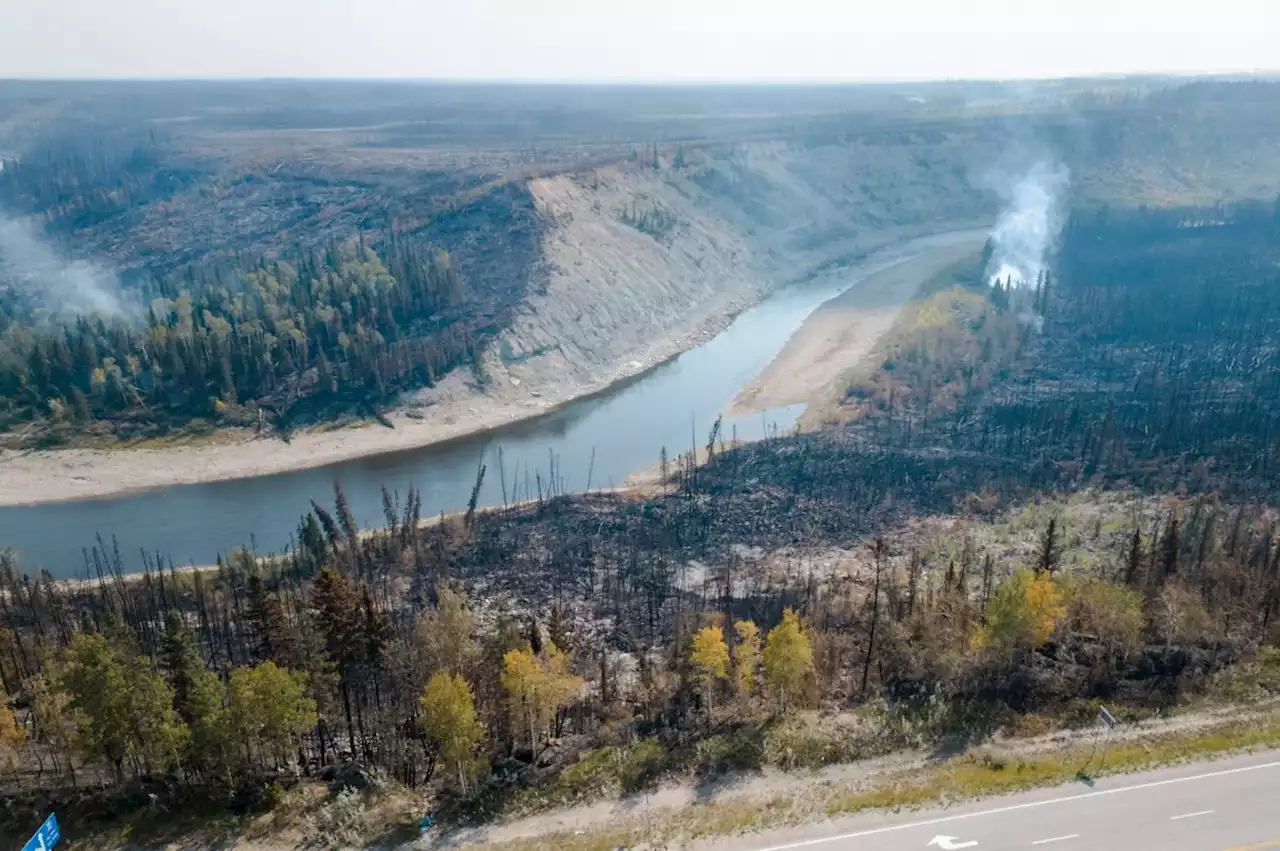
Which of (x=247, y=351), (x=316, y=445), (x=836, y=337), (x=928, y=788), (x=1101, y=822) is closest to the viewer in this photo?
(x=1101, y=822)

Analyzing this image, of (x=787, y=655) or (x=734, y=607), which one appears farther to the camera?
(x=734, y=607)

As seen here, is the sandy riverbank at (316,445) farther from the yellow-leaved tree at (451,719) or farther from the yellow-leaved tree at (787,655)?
the yellow-leaved tree at (787,655)

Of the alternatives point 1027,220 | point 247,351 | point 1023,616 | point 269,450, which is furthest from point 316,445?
point 1027,220

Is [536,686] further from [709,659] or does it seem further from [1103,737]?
[1103,737]

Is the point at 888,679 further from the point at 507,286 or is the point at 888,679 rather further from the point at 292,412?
the point at 507,286

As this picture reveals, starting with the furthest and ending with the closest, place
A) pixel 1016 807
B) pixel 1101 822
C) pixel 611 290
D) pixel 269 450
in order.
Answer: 1. pixel 611 290
2. pixel 269 450
3. pixel 1016 807
4. pixel 1101 822

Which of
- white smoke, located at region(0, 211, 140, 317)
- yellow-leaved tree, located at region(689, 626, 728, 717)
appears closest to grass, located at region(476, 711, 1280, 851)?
yellow-leaved tree, located at region(689, 626, 728, 717)

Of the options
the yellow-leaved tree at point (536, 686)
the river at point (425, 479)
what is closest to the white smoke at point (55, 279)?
the river at point (425, 479)
